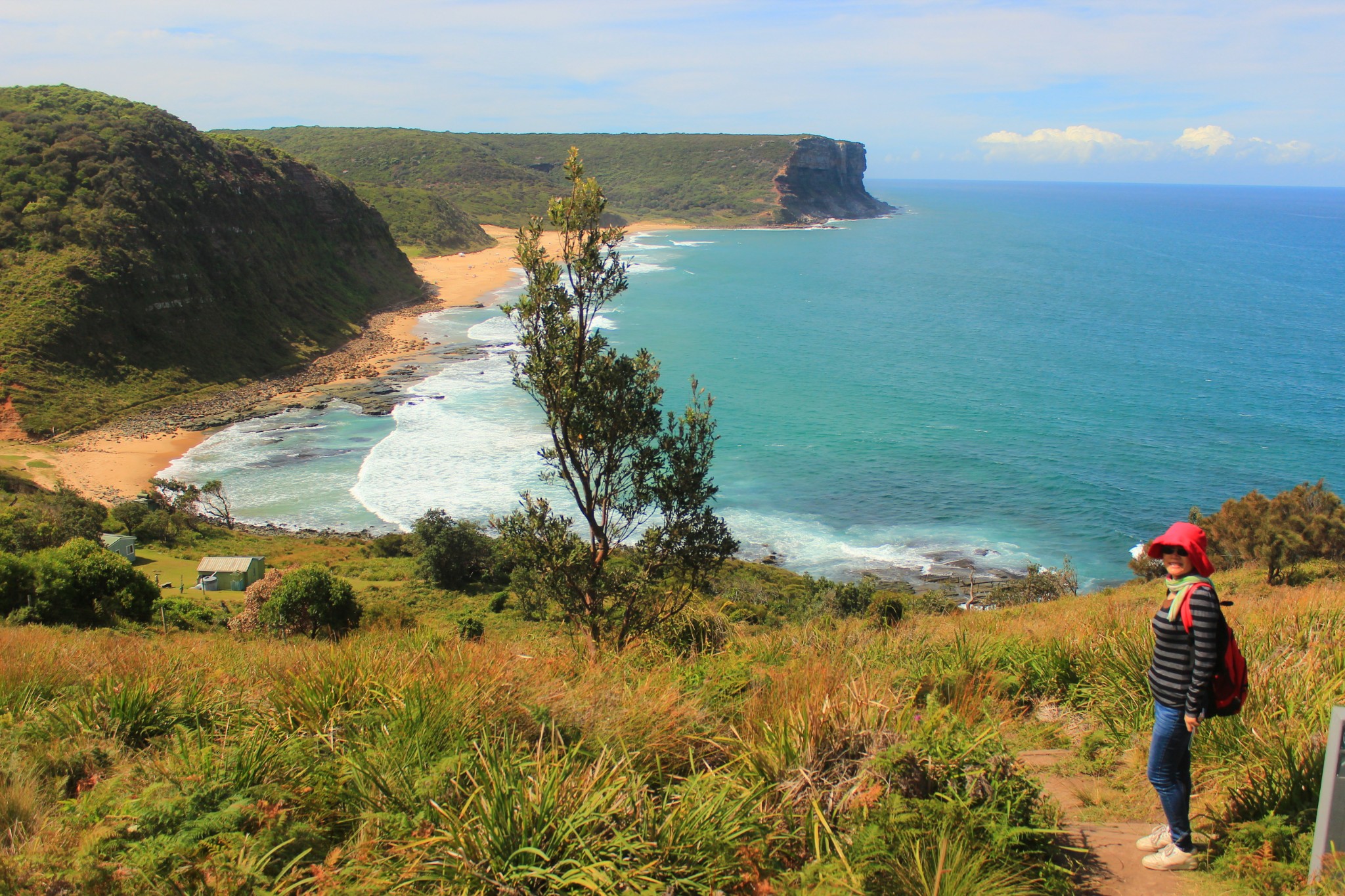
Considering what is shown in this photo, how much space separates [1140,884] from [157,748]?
486cm

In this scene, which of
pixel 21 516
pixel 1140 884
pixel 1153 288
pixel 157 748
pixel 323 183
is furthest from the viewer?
pixel 1153 288

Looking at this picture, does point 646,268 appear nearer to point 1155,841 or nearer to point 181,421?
point 181,421

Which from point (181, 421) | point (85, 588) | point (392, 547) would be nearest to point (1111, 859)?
point (85, 588)

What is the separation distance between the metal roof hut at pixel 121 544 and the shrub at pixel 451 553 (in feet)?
27.7

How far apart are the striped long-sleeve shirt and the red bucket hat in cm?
14

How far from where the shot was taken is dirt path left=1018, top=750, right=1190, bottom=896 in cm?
366

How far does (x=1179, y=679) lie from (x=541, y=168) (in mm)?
178603

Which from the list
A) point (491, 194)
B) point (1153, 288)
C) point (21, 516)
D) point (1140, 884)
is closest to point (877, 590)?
point (1140, 884)

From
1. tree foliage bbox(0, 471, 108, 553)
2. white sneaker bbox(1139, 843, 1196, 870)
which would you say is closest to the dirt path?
white sneaker bbox(1139, 843, 1196, 870)

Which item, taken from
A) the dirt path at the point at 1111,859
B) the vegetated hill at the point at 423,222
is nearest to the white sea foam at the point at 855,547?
the dirt path at the point at 1111,859

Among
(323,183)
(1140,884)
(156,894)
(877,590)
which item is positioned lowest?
(877,590)

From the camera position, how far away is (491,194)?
129m

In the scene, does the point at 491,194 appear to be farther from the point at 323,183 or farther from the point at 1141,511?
the point at 1141,511

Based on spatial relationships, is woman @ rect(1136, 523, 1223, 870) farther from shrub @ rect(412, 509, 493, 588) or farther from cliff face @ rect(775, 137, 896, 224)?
cliff face @ rect(775, 137, 896, 224)
